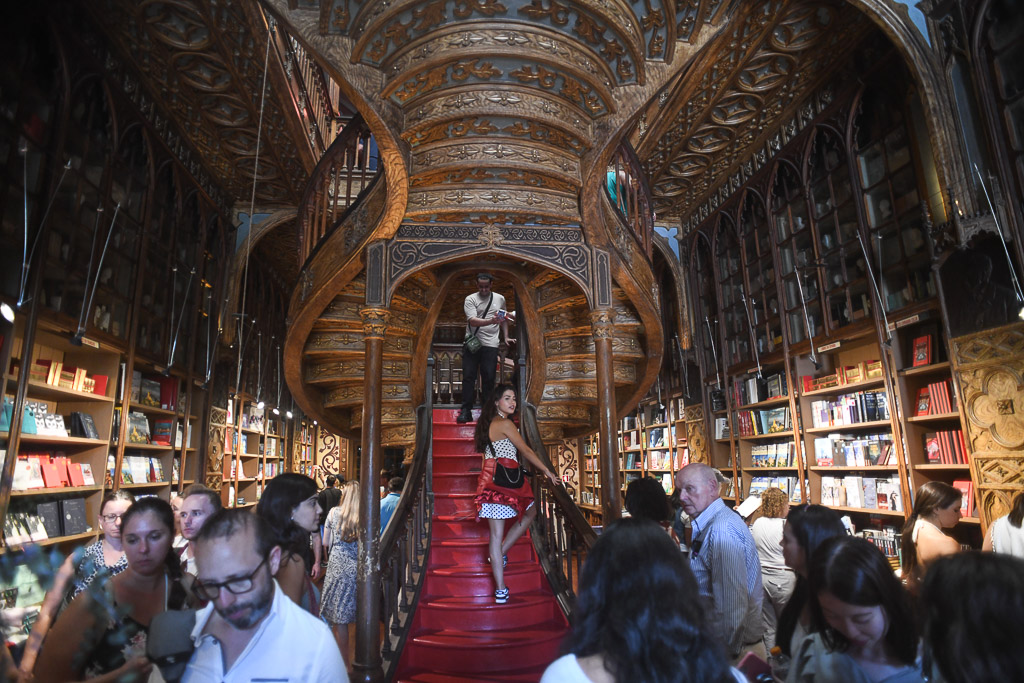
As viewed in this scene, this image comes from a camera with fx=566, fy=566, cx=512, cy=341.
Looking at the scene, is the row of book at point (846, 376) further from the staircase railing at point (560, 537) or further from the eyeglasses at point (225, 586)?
the eyeglasses at point (225, 586)

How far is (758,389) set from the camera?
605 cm

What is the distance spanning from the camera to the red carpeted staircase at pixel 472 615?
10.1 ft

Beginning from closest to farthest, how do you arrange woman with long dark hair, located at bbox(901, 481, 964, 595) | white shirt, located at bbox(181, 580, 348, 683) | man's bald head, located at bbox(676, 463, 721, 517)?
white shirt, located at bbox(181, 580, 348, 683), man's bald head, located at bbox(676, 463, 721, 517), woman with long dark hair, located at bbox(901, 481, 964, 595)

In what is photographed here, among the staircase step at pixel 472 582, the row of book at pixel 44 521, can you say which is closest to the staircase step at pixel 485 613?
the staircase step at pixel 472 582

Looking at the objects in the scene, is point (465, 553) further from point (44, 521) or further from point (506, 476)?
point (44, 521)

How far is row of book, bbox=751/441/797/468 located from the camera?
18.2 feet

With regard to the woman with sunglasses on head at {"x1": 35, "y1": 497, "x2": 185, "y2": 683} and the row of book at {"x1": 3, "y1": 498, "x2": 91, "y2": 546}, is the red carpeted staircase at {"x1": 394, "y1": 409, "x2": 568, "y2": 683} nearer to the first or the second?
the woman with sunglasses on head at {"x1": 35, "y1": 497, "x2": 185, "y2": 683}

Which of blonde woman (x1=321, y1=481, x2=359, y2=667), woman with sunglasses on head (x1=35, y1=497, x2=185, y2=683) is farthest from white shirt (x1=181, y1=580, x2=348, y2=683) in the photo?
blonde woman (x1=321, y1=481, x2=359, y2=667)

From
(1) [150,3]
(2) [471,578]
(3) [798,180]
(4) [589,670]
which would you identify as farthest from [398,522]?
(3) [798,180]

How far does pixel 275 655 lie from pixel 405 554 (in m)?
2.73

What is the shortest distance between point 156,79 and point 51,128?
1.52 metres

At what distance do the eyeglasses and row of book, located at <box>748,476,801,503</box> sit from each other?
4.97 metres

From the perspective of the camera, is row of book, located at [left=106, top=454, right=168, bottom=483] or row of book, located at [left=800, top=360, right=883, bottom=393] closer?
row of book, located at [left=106, top=454, right=168, bottom=483]

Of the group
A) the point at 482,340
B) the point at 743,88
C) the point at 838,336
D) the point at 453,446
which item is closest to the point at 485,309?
the point at 482,340
